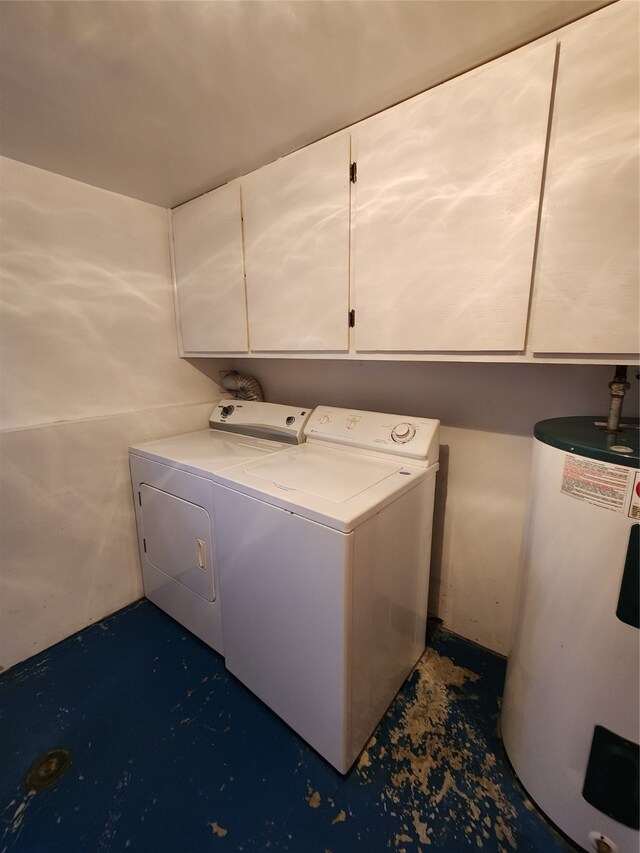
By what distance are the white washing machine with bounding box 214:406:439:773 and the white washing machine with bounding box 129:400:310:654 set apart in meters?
0.14

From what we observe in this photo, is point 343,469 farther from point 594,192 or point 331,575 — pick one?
point 594,192

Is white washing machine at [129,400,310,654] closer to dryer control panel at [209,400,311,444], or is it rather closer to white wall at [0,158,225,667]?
dryer control panel at [209,400,311,444]

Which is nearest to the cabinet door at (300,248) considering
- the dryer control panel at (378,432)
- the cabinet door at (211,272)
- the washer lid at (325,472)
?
the cabinet door at (211,272)

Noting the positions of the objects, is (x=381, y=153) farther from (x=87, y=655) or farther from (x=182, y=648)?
(x=87, y=655)

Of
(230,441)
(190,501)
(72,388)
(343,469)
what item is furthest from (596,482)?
(72,388)

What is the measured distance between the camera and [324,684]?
110 centimetres

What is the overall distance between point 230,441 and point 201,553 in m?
0.61

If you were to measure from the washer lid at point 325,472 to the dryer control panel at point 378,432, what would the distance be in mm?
69

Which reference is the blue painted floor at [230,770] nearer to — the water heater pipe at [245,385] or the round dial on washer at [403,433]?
the round dial on washer at [403,433]

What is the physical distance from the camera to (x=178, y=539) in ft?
5.34

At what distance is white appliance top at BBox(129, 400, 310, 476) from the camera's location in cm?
154

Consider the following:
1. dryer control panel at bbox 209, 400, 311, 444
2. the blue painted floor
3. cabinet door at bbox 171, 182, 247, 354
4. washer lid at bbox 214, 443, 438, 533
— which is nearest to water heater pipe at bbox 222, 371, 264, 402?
dryer control panel at bbox 209, 400, 311, 444

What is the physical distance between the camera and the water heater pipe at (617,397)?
3.18ft

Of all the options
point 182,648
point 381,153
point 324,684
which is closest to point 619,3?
point 381,153
